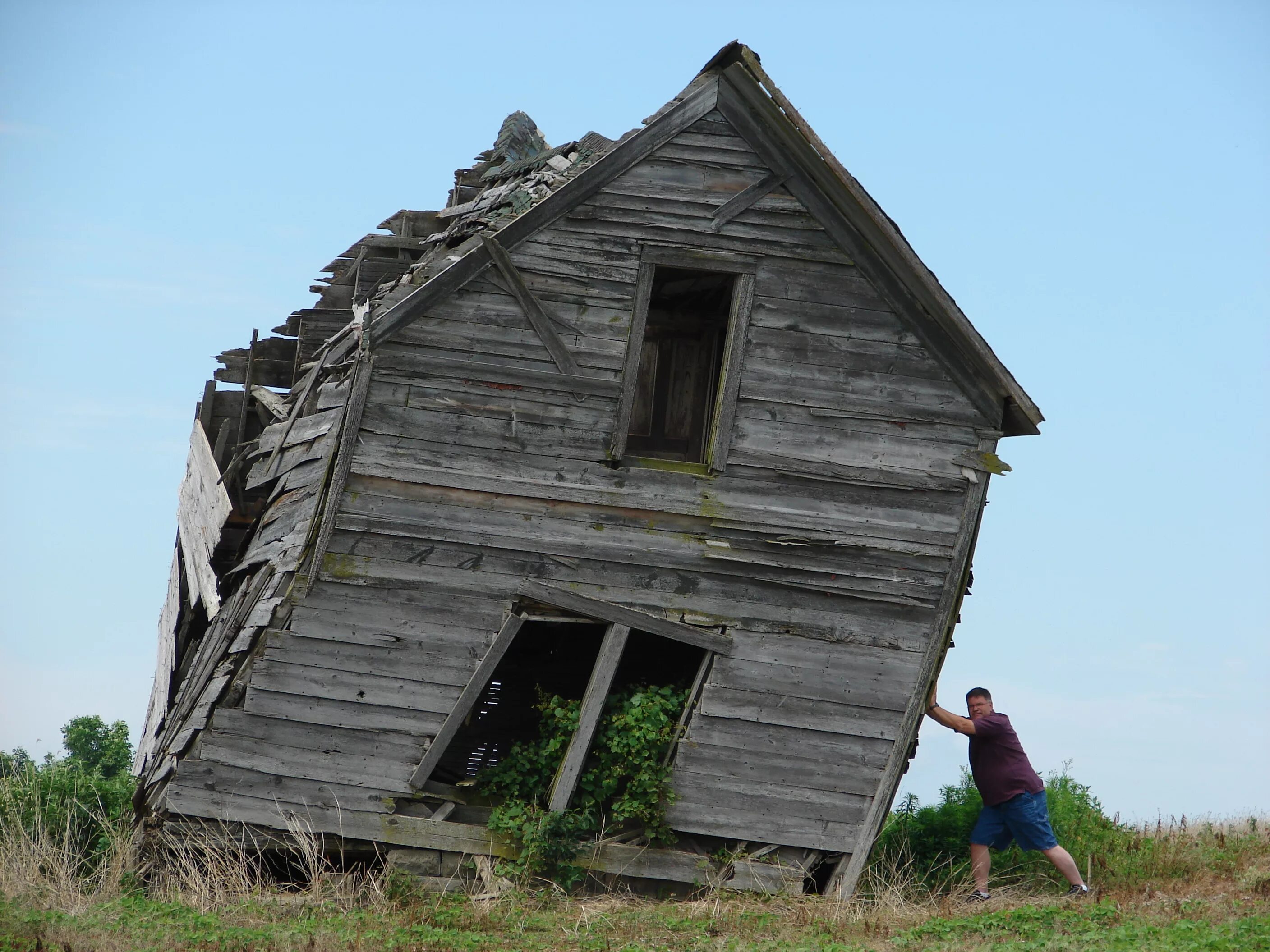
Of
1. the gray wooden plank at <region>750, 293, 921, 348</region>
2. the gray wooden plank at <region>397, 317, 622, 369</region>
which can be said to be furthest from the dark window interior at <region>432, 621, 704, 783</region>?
the gray wooden plank at <region>750, 293, 921, 348</region>

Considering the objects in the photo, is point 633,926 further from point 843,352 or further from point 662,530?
point 843,352

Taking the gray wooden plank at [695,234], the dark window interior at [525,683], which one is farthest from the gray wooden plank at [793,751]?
the gray wooden plank at [695,234]

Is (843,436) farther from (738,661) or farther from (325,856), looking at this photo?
(325,856)

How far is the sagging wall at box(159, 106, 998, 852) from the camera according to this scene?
31.6 feet

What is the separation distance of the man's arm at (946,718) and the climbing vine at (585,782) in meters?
2.06

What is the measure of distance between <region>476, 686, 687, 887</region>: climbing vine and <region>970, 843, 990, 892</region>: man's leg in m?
2.56

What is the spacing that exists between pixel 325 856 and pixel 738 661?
11.6 feet

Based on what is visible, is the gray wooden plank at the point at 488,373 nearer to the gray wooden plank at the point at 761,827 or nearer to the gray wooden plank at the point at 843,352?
the gray wooden plank at the point at 843,352

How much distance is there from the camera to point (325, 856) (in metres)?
9.76

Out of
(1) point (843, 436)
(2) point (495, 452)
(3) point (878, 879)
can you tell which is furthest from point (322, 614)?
(3) point (878, 879)

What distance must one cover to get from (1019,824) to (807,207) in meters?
5.30

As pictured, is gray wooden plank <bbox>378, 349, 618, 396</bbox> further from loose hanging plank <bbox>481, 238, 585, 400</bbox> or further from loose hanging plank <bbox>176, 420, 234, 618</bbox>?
loose hanging plank <bbox>176, 420, 234, 618</bbox>

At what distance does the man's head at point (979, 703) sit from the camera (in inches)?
411

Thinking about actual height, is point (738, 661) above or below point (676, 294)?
below
